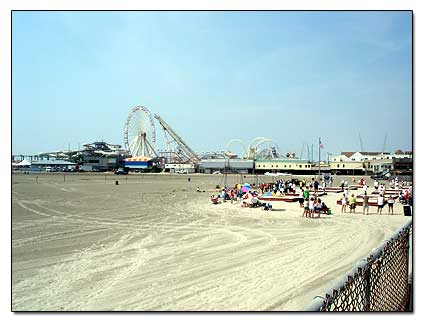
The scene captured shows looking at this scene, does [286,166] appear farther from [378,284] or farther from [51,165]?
[378,284]

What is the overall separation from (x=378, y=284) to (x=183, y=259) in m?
5.38

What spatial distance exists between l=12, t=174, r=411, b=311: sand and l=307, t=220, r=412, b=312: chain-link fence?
2.14 feet

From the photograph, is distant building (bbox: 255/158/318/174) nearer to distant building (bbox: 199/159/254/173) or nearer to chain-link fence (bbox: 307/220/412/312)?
distant building (bbox: 199/159/254/173)

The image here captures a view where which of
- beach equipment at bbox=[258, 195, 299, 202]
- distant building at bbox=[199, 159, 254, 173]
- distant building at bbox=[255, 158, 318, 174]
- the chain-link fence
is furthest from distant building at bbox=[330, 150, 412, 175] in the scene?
the chain-link fence

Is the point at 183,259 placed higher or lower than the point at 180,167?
lower

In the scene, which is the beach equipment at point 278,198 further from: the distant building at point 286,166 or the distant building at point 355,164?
the distant building at point 286,166

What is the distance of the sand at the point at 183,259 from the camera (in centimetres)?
613

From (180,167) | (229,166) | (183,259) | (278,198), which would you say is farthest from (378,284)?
(180,167)

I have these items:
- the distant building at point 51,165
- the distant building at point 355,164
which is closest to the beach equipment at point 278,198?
the distant building at point 355,164

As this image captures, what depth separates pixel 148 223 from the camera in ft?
44.7

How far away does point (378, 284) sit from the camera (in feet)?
12.0

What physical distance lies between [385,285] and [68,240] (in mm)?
8520
